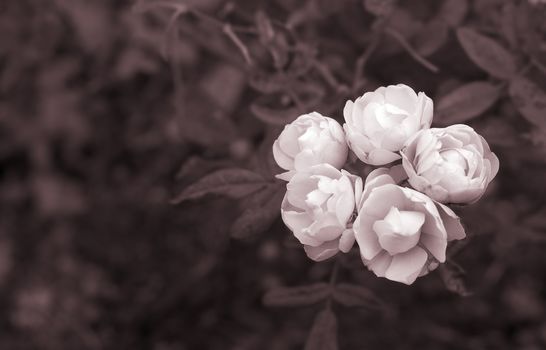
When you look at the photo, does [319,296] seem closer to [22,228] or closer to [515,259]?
[515,259]

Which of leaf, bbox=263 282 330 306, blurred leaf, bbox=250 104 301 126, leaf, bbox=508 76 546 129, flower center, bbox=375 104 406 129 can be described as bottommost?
leaf, bbox=263 282 330 306

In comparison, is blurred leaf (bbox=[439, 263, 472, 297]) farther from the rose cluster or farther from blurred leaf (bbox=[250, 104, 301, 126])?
blurred leaf (bbox=[250, 104, 301, 126])

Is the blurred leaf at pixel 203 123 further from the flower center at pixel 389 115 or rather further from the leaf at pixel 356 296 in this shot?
the flower center at pixel 389 115

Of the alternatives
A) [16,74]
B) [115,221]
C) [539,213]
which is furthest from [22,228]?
[539,213]

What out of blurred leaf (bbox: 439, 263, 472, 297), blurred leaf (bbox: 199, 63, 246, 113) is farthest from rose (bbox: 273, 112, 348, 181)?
blurred leaf (bbox: 199, 63, 246, 113)

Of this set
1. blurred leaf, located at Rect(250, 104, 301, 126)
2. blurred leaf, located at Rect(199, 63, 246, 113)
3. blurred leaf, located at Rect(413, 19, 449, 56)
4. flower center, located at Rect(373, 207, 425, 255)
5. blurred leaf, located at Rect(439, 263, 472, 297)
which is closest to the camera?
flower center, located at Rect(373, 207, 425, 255)

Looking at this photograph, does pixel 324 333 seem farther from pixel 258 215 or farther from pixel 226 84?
pixel 226 84
